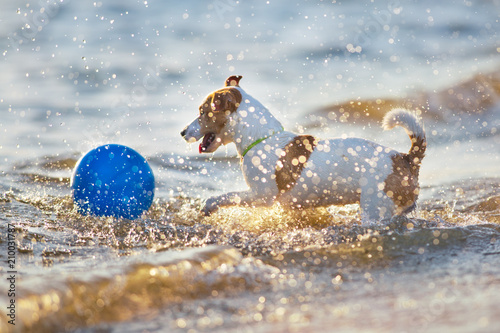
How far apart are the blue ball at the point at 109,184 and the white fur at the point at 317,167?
610 mm

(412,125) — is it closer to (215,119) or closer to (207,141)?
(215,119)

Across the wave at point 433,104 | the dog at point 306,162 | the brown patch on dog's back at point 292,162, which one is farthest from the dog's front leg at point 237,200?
the wave at point 433,104

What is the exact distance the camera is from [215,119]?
503 cm

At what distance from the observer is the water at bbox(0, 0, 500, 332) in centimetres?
289

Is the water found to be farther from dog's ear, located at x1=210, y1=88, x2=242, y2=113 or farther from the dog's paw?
dog's ear, located at x1=210, y1=88, x2=242, y2=113

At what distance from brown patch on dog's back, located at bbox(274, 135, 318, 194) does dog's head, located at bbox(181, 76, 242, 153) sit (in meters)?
0.57

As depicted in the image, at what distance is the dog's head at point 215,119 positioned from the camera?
494 cm

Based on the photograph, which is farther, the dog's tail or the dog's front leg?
the dog's front leg

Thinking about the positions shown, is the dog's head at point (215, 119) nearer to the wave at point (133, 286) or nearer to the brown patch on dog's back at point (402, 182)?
the brown patch on dog's back at point (402, 182)

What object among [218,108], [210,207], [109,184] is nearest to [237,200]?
[210,207]

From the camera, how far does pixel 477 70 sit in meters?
11.6

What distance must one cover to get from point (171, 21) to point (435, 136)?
394 inches

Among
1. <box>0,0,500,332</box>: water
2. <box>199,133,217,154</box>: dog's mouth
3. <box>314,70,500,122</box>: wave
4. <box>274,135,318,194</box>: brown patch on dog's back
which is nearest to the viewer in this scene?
<box>0,0,500,332</box>: water

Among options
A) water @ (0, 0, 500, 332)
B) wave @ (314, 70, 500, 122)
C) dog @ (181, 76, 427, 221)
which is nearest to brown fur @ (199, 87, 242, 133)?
dog @ (181, 76, 427, 221)
